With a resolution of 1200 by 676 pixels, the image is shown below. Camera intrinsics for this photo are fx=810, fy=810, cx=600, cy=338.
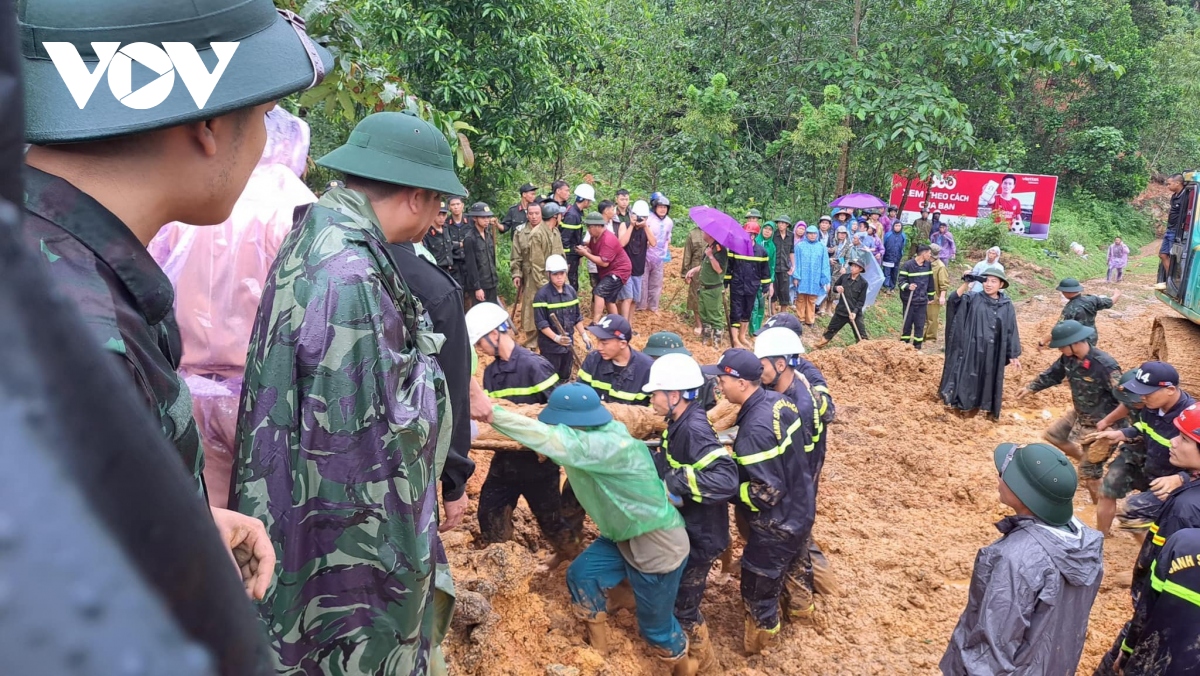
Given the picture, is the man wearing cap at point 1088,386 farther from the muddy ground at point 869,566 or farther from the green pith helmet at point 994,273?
the green pith helmet at point 994,273

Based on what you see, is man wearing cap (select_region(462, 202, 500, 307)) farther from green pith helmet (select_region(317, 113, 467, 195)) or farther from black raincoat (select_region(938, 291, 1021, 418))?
green pith helmet (select_region(317, 113, 467, 195))

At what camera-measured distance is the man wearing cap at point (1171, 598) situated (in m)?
3.32

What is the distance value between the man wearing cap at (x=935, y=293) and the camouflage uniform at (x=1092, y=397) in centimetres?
506

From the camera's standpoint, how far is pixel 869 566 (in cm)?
624

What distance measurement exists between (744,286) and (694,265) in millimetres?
1110

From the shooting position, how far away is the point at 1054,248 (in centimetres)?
2131

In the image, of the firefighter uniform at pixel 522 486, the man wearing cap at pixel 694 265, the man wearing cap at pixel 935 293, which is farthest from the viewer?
the man wearing cap at pixel 935 293

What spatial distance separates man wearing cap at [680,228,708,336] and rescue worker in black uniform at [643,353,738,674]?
7.32 m

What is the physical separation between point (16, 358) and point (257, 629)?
0.17 m

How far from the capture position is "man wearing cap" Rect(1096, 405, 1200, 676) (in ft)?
10.9

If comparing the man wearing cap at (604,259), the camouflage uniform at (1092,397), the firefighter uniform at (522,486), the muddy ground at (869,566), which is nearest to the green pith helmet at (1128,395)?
the camouflage uniform at (1092,397)

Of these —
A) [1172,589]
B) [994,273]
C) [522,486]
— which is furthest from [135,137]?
[994,273]

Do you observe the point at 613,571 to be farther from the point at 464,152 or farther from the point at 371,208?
the point at 371,208

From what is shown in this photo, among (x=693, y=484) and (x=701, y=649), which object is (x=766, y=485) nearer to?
(x=693, y=484)
